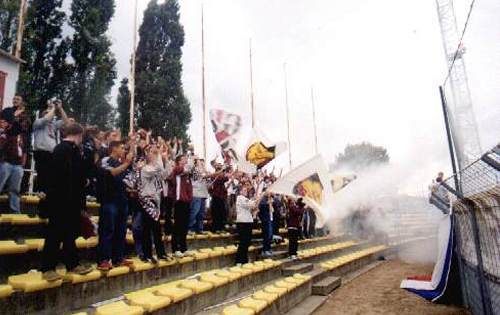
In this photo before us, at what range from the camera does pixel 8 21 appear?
18781 millimetres

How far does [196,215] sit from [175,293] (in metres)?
4.08

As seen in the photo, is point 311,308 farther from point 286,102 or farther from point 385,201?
point 286,102

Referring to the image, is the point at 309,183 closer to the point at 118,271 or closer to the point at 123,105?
the point at 118,271

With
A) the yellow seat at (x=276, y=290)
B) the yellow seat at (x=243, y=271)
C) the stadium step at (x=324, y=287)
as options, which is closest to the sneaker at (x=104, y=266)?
the yellow seat at (x=243, y=271)

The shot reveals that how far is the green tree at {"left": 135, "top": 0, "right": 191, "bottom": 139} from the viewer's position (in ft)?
67.4

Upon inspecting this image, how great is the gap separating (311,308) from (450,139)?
375 cm

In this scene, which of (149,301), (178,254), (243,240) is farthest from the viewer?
(243,240)

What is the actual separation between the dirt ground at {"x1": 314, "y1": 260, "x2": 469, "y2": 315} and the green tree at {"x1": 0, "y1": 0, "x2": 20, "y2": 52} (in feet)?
63.2

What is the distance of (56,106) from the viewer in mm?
5020

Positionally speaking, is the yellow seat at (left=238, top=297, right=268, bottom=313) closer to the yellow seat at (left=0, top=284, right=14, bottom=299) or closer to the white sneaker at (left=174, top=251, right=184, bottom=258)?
the white sneaker at (left=174, top=251, right=184, bottom=258)

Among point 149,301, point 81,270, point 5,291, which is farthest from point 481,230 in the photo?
point 5,291

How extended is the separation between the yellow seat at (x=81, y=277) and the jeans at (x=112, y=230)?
478 mm

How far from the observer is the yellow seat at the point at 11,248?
3448mm

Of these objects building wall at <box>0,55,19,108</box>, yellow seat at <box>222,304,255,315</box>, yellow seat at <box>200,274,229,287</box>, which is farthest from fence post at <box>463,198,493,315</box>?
building wall at <box>0,55,19,108</box>
